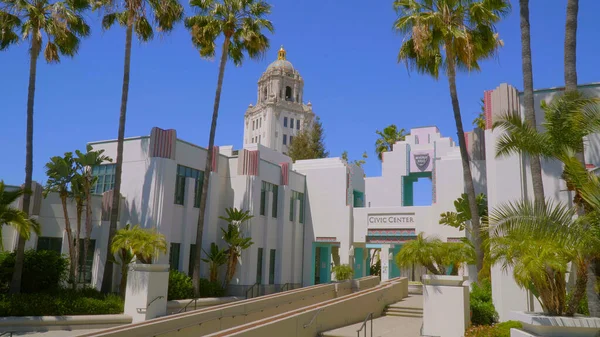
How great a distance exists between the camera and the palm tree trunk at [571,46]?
37.4ft

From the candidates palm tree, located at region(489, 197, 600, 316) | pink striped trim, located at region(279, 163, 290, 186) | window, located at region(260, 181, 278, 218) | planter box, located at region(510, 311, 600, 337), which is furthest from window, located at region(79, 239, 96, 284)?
planter box, located at region(510, 311, 600, 337)

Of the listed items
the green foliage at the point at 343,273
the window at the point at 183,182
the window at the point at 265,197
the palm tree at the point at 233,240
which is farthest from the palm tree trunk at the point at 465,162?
the window at the point at 183,182

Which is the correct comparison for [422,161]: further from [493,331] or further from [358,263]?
[493,331]

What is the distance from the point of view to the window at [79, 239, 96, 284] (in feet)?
67.6

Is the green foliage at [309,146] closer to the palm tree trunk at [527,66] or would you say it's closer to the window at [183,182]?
the window at [183,182]

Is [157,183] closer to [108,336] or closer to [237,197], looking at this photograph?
[237,197]

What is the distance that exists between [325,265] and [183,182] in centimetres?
1386

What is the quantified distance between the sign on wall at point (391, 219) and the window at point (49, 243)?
1708 centimetres

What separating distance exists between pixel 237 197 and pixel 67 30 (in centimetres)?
1074

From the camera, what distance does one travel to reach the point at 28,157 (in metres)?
17.8

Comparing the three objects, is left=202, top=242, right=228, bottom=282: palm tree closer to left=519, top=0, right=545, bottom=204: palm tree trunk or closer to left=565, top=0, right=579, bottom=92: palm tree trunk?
left=519, top=0, right=545, bottom=204: palm tree trunk

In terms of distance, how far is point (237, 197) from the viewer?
25156 millimetres

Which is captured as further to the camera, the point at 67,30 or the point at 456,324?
the point at 67,30

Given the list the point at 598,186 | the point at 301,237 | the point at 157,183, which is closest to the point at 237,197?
the point at 157,183
